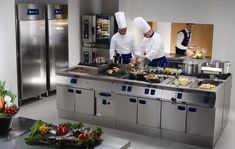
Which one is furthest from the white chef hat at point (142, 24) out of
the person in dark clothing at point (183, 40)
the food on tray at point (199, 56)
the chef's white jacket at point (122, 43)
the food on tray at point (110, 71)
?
the person in dark clothing at point (183, 40)

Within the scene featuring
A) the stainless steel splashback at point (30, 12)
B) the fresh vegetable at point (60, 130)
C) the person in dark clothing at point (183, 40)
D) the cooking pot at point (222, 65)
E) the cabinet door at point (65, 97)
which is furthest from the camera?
the person in dark clothing at point (183, 40)

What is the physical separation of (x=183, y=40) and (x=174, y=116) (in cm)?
316

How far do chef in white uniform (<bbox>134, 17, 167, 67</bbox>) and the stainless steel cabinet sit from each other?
1.29 meters

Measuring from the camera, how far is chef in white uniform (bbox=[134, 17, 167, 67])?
6461mm

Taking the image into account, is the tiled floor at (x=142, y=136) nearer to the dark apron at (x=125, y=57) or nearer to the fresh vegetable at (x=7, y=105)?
the dark apron at (x=125, y=57)

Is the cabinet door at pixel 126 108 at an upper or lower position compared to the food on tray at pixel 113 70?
lower

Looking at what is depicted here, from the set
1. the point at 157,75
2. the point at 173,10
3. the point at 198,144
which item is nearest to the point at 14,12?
the point at 157,75

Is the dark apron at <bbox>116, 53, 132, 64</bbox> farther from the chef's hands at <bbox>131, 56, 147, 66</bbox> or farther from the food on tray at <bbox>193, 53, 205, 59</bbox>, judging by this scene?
the food on tray at <bbox>193, 53, 205, 59</bbox>

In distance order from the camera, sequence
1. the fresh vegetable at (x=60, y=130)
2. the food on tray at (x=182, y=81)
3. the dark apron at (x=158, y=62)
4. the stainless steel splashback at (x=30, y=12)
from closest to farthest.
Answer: the fresh vegetable at (x=60, y=130)
the food on tray at (x=182, y=81)
the stainless steel splashback at (x=30, y=12)
the dark apron at (x=158, y=62)

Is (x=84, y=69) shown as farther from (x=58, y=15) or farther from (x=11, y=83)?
(x=58, y=15)

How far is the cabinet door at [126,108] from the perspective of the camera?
17.1 ft

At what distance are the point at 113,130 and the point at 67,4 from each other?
3.41 m

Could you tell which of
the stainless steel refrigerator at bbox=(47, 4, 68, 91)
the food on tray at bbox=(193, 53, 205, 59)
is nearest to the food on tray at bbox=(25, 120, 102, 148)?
the stainless steel refrigerator at bbox=(47, 4, 68, 91)

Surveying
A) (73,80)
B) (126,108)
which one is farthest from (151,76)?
(73,80)
